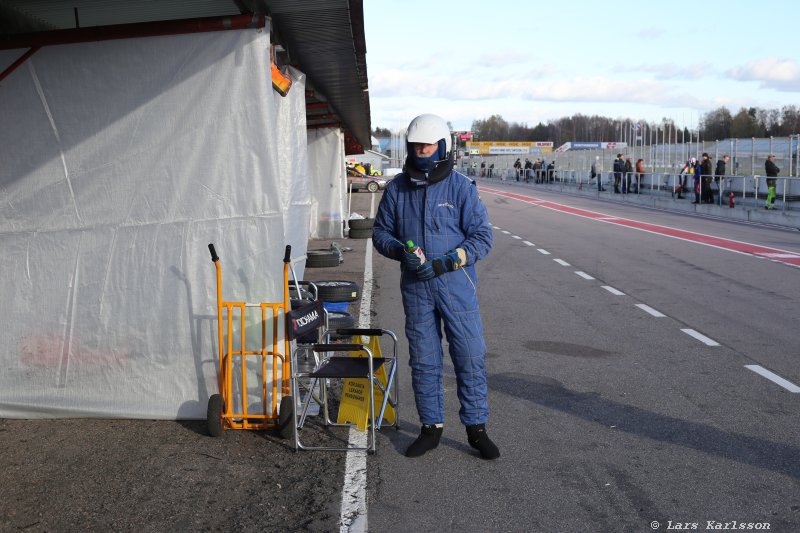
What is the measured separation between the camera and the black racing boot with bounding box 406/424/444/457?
5883mm

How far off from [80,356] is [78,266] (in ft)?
2.08

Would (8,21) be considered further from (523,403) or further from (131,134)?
(523,403)

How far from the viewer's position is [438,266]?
18.6 ft

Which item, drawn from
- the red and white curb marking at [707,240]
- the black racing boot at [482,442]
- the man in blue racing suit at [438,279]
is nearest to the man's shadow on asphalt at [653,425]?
the black racing boot at [482,442]

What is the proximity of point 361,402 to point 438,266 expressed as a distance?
116cm

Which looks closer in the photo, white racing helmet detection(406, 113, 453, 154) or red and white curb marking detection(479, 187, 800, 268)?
white racing helmet detection(406, 113, 453, 154)

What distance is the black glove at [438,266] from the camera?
567cm

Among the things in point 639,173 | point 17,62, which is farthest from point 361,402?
point 639,173

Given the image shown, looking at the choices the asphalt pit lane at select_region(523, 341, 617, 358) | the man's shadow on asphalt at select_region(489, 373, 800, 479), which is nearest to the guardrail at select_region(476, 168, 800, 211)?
the asphalt pit lane at select_region(523, 341, 617, 358)

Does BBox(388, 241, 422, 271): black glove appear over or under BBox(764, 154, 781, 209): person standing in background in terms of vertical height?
over

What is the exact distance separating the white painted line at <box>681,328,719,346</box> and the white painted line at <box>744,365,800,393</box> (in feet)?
3.61

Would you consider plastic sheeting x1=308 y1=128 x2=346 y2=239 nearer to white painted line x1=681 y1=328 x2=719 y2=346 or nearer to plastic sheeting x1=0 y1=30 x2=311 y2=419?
white painted line x1=681 y1=328 x2=719 y2=346

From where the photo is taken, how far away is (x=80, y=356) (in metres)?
6.93

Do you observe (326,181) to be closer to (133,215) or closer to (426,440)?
(133,215)
